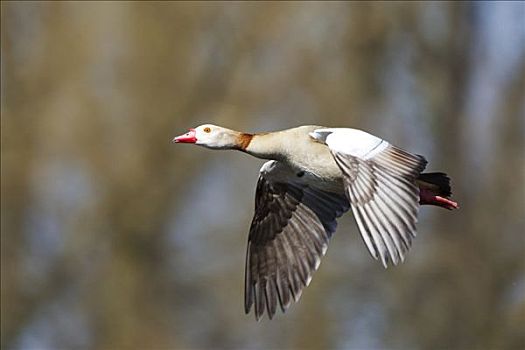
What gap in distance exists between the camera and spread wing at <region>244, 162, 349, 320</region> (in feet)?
41.7

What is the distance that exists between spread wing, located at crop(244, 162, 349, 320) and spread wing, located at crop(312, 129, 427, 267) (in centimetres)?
146

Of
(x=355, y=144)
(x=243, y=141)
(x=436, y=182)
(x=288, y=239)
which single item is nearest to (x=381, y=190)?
(x=355, y=144)

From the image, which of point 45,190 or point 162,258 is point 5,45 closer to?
point 45,190

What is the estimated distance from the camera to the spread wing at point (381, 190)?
1070 cm

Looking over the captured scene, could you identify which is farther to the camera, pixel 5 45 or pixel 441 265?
pixel 5 45

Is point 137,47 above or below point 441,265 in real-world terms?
above

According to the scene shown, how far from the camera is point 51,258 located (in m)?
23.8

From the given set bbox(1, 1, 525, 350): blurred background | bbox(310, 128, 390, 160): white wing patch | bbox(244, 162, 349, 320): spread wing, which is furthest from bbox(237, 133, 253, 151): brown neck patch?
bbox(1, 1, 525, 350): blurred background

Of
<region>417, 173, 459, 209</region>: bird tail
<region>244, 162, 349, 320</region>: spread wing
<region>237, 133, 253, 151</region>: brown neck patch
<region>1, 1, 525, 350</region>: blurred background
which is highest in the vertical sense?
<region>237, 133, 253, 151</region>: brown neck patch

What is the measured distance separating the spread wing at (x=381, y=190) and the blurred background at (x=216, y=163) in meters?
10.5

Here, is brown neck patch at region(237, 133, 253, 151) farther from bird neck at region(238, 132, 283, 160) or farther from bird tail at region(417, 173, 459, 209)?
bird tail at region(417, 173, 459, 209)

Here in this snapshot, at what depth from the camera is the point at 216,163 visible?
23844 mm

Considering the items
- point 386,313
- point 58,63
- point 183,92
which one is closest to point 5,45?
point 58,63

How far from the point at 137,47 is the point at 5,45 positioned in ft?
5.80
